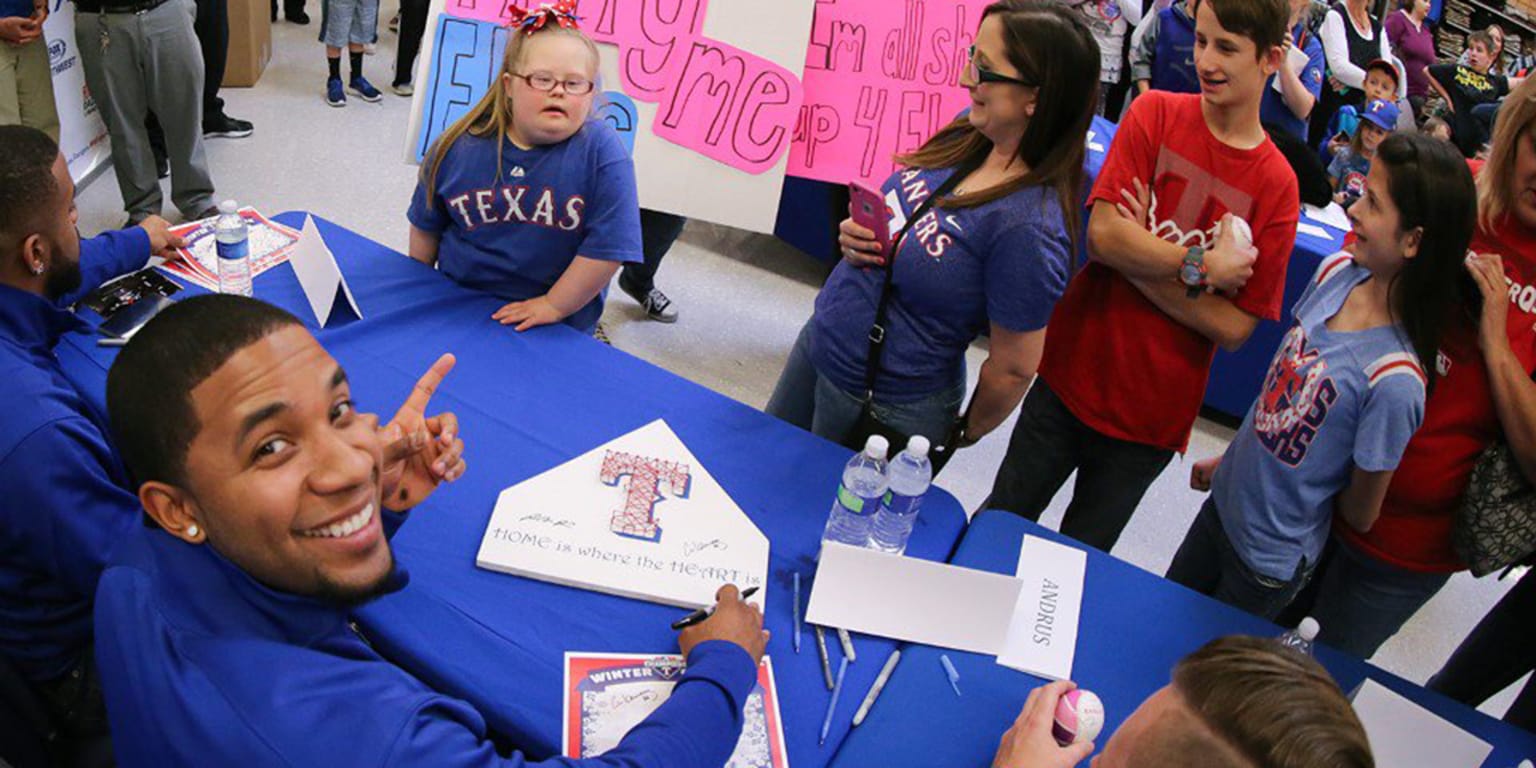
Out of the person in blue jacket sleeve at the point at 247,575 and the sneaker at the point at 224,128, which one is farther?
the sneaker at the point at 224,128

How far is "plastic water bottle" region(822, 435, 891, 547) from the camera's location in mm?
1705

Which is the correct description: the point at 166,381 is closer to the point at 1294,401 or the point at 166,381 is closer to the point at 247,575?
the point at 247,575

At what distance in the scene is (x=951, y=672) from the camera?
5.13 feet

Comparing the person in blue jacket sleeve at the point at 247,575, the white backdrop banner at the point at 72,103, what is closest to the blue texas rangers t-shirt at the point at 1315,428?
the person in blue jacket sleeve at the point at 247,575

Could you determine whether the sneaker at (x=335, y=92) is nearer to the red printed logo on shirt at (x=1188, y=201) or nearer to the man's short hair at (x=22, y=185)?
the man's short hair at (x=22, y=185)

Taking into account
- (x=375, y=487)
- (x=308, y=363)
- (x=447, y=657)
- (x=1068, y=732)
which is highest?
(x=308, y=363)

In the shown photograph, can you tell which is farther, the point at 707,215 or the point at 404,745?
the point at 707,215

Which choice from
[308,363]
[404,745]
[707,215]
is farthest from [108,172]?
[404,745]

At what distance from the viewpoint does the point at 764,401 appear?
11.4 ft

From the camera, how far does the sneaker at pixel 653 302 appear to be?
12.6 ft

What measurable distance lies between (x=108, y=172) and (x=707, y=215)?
2.66 meters

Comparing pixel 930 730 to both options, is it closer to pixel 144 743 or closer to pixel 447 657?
pixel 447 657

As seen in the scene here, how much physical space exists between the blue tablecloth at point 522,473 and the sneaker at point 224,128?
2.50 metres

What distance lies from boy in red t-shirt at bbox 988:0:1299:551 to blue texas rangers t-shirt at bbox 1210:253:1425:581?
147 millimetres
